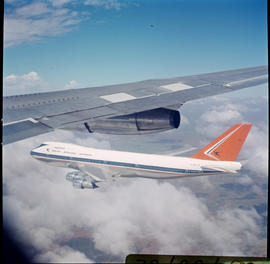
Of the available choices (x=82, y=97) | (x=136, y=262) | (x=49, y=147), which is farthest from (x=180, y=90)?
(x=136, y=262)

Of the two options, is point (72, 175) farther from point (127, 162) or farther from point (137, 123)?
point (137, 123)

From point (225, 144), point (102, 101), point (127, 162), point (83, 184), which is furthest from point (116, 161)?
point (225, 144)

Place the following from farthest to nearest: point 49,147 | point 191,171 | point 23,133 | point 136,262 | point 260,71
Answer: point 260,71 → point 191,171 → point 49,147 → point 136,262 → point 23,133

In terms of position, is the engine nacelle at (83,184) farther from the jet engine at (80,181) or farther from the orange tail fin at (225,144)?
the orange tail fin at (225,144)

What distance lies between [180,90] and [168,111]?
387mm

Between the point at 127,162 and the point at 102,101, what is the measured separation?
73 centimetres

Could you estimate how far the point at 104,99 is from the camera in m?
2.42

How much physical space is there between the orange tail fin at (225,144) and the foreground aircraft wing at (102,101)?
1.52 feet

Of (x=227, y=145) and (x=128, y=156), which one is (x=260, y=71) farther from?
(x=128, y=156)

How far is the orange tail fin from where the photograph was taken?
9.72ft

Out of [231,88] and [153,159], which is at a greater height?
[231,88]

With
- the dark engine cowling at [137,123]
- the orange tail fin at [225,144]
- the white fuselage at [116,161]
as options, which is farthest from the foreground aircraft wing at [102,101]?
the orange tail fin at [225,144]

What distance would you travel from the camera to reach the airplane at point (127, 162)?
108 inches

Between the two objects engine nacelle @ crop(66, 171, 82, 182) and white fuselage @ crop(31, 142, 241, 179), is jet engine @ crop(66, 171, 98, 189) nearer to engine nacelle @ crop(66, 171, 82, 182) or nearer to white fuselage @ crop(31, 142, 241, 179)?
engine nacelle @ crop(66, 171, 82, 182)
